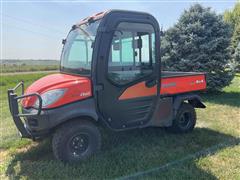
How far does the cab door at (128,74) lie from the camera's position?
142 inches

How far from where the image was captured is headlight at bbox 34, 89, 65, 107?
3.30m

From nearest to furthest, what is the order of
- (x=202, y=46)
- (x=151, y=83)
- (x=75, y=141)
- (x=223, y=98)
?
(x=75, y=141)
(x=151, y=83)
(x=223, y=98)
(x=202, y=46)

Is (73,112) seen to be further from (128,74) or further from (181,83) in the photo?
(181,83)

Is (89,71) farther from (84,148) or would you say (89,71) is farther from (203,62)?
(203,62)

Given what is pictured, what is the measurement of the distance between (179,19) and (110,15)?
21.3 ft

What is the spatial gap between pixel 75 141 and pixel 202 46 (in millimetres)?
6753

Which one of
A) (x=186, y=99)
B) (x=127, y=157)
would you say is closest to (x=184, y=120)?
(x=186, y=99)

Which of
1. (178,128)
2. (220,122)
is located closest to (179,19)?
(220,122)

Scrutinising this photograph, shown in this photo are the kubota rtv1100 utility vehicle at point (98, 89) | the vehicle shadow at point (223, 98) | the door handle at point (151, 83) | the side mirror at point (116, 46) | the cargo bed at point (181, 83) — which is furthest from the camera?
the vehicle shadow at point (223, 98)

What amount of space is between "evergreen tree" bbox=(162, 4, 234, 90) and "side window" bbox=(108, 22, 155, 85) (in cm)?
522

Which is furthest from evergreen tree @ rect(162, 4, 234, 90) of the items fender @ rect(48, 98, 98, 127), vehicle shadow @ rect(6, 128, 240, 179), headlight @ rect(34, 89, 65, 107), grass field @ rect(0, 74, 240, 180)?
headlight @ rect(34, 89, 65, 107)

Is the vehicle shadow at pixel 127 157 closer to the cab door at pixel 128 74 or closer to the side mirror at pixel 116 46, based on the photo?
the cab door at pixel 128 74

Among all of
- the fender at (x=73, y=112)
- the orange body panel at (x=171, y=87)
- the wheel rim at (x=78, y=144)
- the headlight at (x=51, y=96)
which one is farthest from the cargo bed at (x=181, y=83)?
the headlight at (x=51, y=96)

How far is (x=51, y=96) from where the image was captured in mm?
3336
